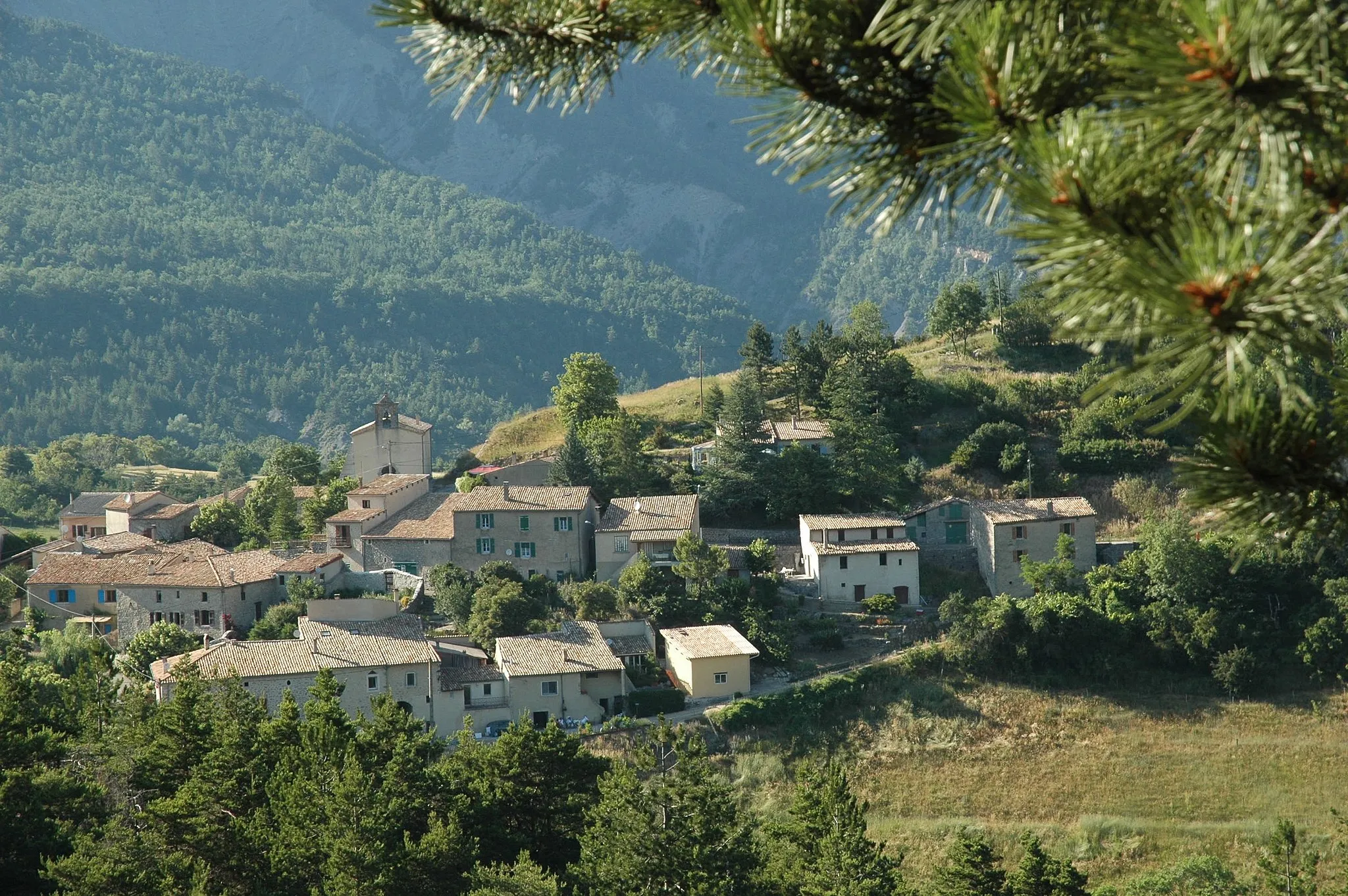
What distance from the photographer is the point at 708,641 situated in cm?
4138

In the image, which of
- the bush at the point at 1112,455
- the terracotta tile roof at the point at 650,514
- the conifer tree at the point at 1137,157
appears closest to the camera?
the conifer tree at the point at 1137,157

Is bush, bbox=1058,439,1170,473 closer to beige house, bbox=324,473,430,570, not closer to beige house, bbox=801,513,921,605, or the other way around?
beige house, bbox=801,513,921,605

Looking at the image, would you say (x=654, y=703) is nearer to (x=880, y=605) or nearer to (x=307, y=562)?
(x=880, y=605)

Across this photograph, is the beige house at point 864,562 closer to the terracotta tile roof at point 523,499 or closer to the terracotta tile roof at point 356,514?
the terracotta tile roof at point 523,499

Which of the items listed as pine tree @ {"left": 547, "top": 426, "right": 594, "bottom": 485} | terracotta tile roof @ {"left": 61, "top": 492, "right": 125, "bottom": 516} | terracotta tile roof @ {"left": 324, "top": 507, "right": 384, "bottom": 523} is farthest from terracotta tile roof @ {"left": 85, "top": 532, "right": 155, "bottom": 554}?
pine tree @ {"left": 547, "top": 426, "right": 594, "bottom": 485}

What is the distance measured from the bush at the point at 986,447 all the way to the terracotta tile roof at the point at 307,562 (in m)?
25.8

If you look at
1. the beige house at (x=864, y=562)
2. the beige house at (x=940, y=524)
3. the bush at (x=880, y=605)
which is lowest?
the bush at (x=880, y=605)

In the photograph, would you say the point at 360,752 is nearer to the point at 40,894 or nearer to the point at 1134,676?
the point at 40,894

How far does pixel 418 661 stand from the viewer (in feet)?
130

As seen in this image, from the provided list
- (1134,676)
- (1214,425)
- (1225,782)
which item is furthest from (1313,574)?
(1214,425)

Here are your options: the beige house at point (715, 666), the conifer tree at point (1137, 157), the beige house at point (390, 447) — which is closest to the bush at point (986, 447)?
the beige house at point (715, 666)

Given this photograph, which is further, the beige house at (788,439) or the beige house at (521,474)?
the beige house at (521,474)

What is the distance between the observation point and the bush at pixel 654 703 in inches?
1581

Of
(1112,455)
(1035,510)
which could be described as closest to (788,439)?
(1035,510)
